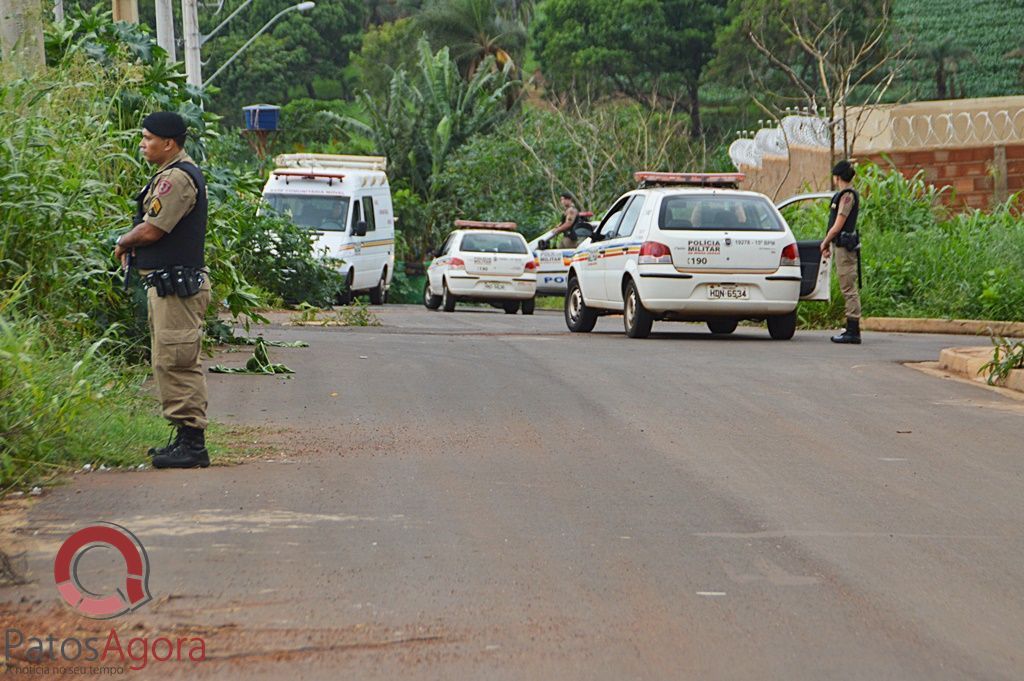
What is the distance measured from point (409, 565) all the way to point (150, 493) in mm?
1899

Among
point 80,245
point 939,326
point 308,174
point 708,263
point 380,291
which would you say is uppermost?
point 308,174

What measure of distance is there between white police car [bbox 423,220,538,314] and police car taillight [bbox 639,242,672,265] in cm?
1176

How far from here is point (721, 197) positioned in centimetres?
1827

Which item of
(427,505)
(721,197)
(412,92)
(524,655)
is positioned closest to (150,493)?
(427,505)

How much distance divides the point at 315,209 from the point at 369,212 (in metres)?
1.71

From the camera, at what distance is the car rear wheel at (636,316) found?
711 inches

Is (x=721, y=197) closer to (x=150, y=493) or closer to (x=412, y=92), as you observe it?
(x=150, y=493)

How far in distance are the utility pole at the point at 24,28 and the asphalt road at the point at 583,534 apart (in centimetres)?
334

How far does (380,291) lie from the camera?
1328 inches

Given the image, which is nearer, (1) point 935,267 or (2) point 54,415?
(2) point 54,415

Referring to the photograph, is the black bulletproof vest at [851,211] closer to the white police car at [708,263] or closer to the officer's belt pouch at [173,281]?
the white police car at [708,263]

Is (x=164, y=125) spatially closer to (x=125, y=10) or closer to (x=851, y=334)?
(x=851, y=334)
